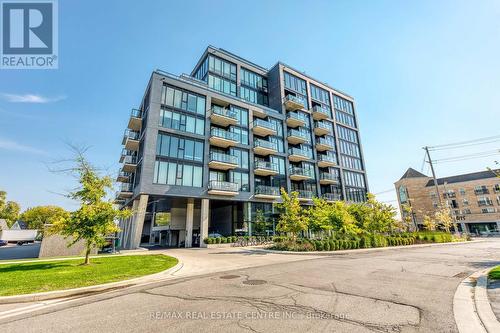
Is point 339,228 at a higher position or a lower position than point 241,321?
higher

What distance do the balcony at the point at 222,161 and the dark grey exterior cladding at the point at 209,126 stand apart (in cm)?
77

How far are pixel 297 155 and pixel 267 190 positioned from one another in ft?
29.5

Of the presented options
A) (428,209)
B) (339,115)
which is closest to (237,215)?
(339,115)

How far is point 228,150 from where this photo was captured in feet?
106

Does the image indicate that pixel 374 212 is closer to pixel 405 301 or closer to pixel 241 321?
pixel 405 301

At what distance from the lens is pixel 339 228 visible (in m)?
23.0

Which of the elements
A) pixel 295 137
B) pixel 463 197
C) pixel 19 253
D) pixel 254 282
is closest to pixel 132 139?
pixel 19 253

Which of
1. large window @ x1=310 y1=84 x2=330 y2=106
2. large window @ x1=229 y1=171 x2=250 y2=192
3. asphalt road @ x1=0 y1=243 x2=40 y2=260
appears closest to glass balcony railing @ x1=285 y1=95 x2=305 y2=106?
large window @ x1=310 y1=84 x2=330 y2=106

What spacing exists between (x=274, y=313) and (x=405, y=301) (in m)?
3.37

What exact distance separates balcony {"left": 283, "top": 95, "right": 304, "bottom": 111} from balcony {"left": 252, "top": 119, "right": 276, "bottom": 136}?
21.1 ft

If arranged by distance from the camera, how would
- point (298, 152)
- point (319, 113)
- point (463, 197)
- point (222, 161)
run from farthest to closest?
point (463, 197), point (319, 113), point (298, 152), point (222, 161)

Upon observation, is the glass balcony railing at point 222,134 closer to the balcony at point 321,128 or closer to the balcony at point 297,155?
the balcony at point 297,155

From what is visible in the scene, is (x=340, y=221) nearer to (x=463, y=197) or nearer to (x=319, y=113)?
(x=319, y=113)

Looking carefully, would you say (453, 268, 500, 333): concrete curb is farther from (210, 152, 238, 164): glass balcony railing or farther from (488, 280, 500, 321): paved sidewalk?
(210, 152, 238, 164): glass balcony railing
